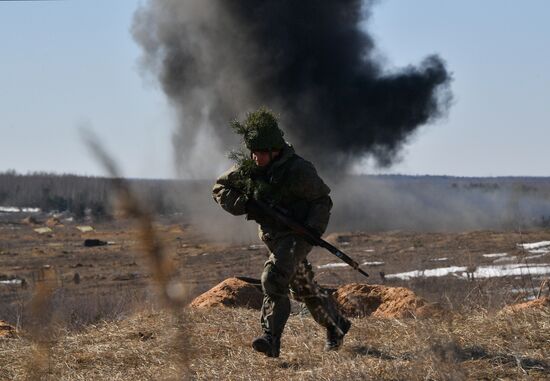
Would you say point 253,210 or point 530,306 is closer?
point 253,210

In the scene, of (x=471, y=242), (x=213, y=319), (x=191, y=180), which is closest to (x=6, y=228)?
(x=191, y=180)

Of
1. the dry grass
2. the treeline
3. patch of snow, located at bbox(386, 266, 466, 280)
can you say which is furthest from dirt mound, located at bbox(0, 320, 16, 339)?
the treeline

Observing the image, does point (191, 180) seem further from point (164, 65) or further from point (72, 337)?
point (72, 337)

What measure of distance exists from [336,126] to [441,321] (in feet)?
82.6

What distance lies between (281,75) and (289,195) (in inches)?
979

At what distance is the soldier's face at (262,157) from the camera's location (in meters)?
6.27

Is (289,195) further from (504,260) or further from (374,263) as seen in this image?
(374,263)

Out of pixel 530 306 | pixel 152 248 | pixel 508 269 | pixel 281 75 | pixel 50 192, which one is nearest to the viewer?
pixel 152 248

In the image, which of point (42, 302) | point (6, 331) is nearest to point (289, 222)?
point (6, 331)

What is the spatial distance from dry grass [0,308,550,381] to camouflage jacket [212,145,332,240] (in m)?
0.77

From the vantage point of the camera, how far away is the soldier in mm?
6078

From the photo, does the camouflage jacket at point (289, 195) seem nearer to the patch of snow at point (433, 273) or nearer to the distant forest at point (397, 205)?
the patch of snow at point (433, 273)

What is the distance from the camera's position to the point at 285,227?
6.24m

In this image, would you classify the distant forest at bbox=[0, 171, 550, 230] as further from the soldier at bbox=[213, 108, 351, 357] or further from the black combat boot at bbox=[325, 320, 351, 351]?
the black combat boot at bbox=[325, 320, 351, 351]
